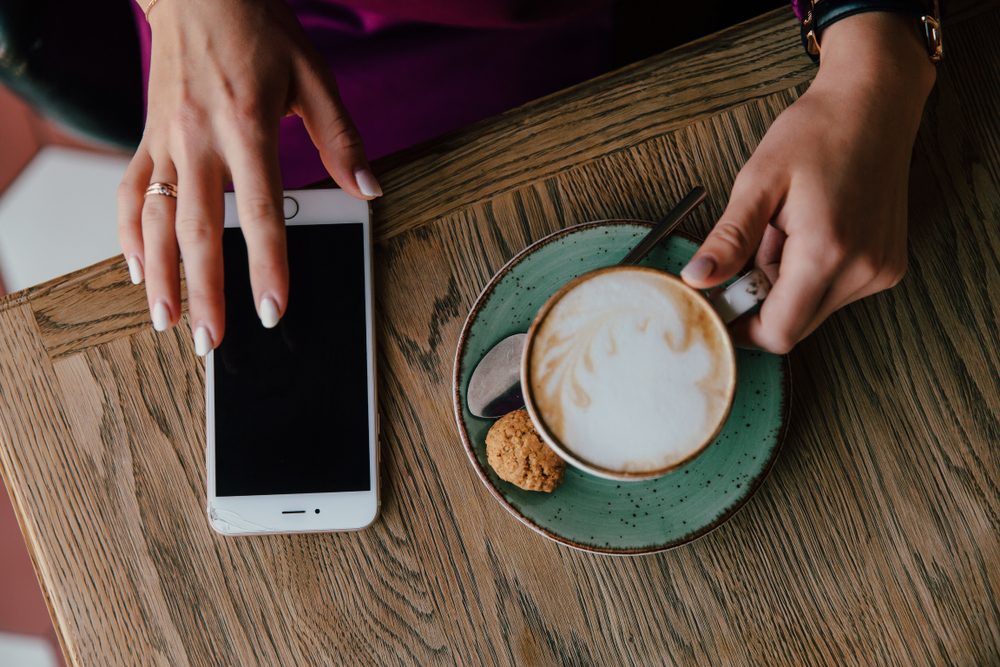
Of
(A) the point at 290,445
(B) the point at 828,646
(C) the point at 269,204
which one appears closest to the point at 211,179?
(C) the point at 269,204

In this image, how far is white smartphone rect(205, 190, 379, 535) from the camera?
0.68m

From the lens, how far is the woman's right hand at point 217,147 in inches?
22.8

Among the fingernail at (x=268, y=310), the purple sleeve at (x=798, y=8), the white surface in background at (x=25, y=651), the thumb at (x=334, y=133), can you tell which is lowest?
the white surface in background at (x=25, y=651)

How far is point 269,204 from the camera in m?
0.58

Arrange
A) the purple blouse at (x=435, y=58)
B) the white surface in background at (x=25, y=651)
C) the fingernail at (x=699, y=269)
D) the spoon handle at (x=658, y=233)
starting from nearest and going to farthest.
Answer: the fingernail at (x=699, y=269) → the spoon handle at (x=658, y=233) → the purple blouse at (x=435, y=58) → the white surface in background at (x=25, y=651)

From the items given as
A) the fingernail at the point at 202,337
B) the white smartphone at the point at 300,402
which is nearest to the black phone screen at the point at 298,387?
the white smartphone at the point at 300,402

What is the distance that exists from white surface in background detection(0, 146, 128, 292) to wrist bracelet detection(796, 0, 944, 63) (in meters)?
1.37

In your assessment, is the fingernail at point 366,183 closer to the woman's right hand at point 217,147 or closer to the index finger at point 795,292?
the woman's right hand at point 217,147

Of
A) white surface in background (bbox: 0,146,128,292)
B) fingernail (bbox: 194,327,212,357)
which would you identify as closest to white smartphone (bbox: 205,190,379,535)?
fingernail (bbox: 194,327,212,357)

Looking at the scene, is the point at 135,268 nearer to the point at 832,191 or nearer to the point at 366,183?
the point at 366,183

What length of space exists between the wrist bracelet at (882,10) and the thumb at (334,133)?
0.45m

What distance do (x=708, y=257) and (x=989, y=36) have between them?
0.43m

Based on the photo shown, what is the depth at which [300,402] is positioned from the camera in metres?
0.69

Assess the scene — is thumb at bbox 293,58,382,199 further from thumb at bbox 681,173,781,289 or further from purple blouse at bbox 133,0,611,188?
thumb at bbox 681,173,781,289
